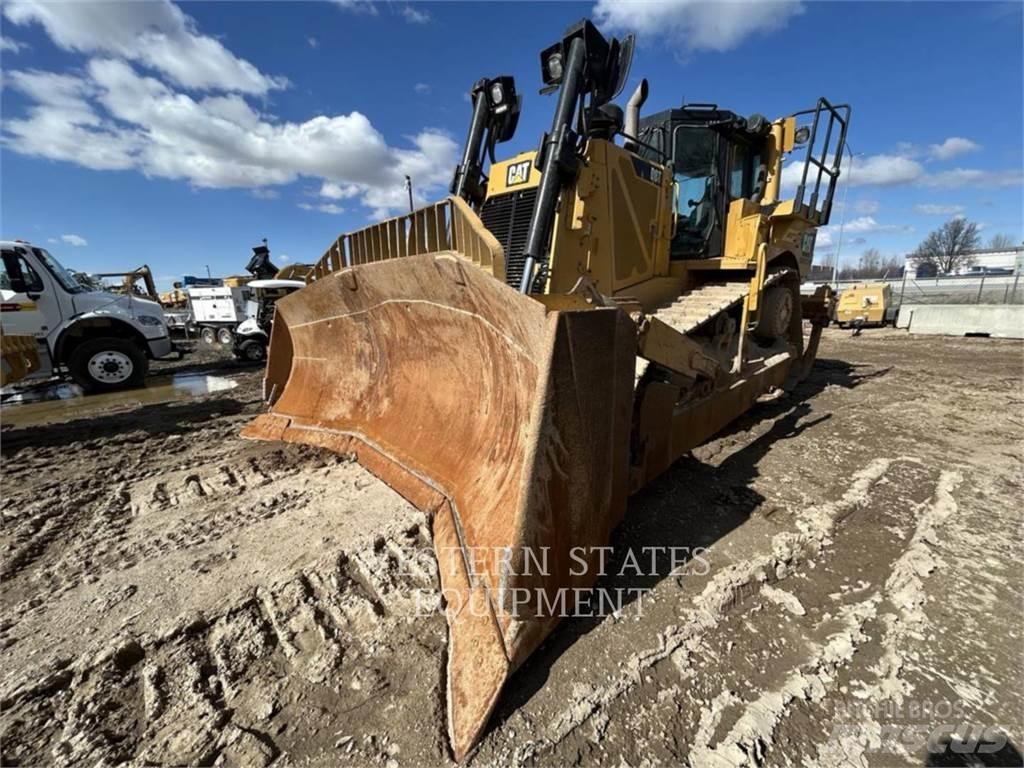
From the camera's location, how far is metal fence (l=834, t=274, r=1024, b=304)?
21.6 meters

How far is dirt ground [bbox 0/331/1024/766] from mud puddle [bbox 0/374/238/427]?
159 inches

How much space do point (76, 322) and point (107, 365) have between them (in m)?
0.84

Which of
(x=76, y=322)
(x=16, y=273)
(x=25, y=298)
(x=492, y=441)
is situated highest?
(x=16, y=273)

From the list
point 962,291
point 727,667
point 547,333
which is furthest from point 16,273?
point 962,291

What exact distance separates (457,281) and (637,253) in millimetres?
2449

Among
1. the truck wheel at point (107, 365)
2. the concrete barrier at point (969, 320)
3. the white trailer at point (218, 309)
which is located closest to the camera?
the truck wheel at point (107, 365)

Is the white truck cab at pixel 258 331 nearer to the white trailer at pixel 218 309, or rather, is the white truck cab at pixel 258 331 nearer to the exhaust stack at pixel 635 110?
the white trailer at pixel 218 309

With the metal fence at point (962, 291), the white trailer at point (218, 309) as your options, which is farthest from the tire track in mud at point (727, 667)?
the metal fence at point (962, 291)

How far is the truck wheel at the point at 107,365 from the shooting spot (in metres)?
8.01

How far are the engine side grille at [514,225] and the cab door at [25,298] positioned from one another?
331 inches

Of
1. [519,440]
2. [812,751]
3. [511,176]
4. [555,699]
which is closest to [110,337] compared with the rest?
[511,176]

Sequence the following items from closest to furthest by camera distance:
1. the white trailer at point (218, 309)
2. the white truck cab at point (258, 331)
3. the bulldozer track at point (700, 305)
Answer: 1. the bulldozer track at point (700, 305)
2. the white truck cab at point (258, 331)
3. the white trailer at point (218, 309)

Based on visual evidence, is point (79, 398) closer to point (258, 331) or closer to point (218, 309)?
point (258, 331)

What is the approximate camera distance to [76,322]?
7.89 m
